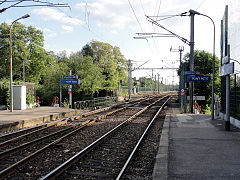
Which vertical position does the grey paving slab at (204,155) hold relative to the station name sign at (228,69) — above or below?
below

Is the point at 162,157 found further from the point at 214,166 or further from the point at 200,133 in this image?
the point at 200,133

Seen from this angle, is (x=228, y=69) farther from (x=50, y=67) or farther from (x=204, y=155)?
(x=50, y=67)

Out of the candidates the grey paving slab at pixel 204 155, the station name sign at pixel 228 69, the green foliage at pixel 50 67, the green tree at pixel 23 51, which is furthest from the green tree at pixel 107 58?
the grey paving slab at pixel 204 155

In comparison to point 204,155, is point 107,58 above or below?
above

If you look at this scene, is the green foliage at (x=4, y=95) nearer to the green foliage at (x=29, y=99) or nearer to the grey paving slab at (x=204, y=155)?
the green foliage at (x=29, y=99)

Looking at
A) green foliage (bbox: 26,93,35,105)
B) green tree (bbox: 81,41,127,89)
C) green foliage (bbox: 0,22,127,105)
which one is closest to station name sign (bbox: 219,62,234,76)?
green foliage (bbox: 26,93,35,105)

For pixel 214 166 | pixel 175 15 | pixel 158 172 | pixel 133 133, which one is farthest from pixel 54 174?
pixel 175 15

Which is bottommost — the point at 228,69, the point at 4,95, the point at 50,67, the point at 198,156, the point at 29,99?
the point at 198,156

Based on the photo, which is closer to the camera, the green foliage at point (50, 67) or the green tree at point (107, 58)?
the green foliage at point (50, 67)

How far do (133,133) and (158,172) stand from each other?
18.8ft

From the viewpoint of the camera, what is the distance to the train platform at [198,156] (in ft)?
18.0

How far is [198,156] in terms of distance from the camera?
6922 mm

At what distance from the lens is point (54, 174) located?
5.48 meters

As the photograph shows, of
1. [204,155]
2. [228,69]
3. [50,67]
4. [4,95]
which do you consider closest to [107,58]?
[50,67]
